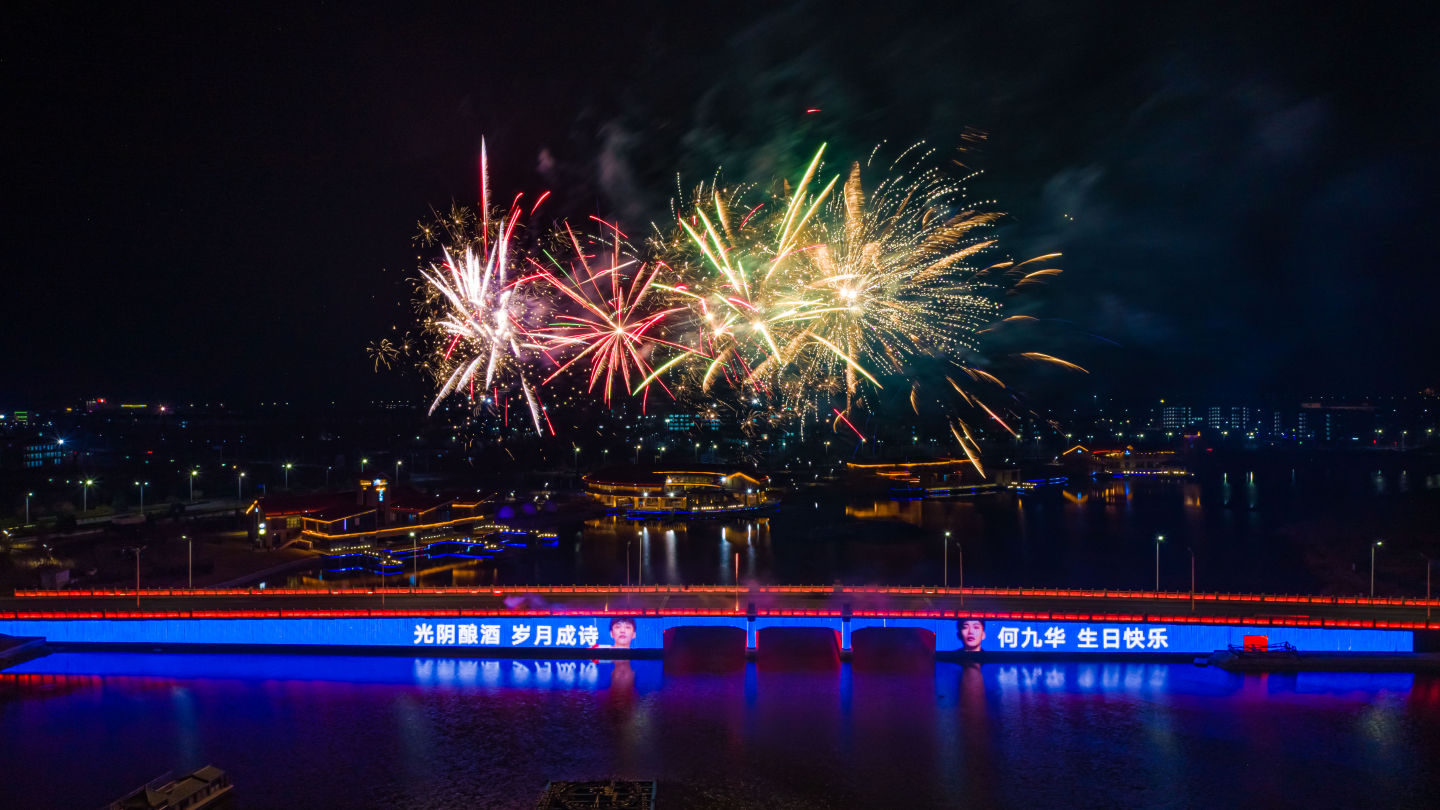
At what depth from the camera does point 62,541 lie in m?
28.5

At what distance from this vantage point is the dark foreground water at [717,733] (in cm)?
1223

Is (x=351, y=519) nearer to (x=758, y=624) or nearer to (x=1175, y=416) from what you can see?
(x=758, y=624)

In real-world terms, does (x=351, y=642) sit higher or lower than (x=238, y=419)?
lower

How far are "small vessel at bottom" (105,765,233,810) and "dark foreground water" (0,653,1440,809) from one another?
1.14 feet

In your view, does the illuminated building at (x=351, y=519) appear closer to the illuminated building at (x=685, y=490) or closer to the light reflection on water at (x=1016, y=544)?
the light reflection on water at (x=1016, y=544)

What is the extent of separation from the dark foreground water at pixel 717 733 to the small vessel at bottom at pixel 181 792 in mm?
348

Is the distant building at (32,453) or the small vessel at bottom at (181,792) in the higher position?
the distant building at (32,453)

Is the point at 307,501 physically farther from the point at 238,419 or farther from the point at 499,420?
the point at 238,419

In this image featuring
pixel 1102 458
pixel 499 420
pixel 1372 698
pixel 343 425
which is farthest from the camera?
pixel 343 425

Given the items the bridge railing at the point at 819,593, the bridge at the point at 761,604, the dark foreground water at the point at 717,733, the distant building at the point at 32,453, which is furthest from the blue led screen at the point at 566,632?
the distant building at the point at 32,453

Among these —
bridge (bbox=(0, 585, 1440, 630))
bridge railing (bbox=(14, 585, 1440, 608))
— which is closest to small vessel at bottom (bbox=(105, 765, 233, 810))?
bridge (bbox=(0, 585, 1440, 630))

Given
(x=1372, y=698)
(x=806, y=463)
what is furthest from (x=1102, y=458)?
(x=1372, y=698)

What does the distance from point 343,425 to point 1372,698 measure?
76330 mm

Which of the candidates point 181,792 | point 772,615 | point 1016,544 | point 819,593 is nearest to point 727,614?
point 772,615
